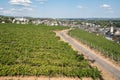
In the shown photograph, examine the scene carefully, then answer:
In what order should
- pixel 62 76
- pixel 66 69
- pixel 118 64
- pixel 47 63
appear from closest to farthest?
pixel 62 76, pixel 66 69, pixel 47 63, pixel 118 64

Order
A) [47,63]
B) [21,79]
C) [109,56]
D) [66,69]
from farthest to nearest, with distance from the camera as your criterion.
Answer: [109,56]
[47,63]
[66,69]
[21,79]

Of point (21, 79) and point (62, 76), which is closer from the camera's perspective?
point (21, 79)

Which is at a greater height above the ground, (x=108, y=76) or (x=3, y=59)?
(x=3, y=59)

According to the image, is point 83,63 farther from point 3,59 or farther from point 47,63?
point 3,59


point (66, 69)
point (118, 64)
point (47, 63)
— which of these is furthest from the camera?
point (118, 64)

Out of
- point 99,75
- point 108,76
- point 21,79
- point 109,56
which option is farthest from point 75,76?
point 109,56

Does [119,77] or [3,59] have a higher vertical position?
[3,59]

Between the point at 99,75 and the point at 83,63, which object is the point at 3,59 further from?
the point at 99,75

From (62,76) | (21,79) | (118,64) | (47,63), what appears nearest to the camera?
(21,79)

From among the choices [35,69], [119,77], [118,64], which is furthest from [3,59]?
[118,64]

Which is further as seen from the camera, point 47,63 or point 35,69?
point 47,63
